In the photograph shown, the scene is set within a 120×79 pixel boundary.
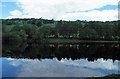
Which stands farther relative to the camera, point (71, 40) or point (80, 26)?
point (80, 26)

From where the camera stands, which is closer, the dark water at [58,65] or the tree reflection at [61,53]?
the dark water at [58,65]

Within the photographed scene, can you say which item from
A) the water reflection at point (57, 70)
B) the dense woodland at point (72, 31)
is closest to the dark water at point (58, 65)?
the water reflection at point (57, 70)

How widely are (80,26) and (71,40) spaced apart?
9.47 meters

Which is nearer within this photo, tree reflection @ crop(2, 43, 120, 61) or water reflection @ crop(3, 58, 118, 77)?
water reflection @ crop(3, 58, 118, 77)

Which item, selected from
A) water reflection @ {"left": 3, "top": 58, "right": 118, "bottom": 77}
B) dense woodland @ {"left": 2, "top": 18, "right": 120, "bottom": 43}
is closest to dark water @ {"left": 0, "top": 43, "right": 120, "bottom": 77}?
water reflection @ {"left": 3, "top": 58, "right": 118, "bottom": 77}

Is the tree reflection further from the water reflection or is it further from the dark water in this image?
the water reflection

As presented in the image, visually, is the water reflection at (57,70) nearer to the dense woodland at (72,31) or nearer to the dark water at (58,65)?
the dark water at (58,65)

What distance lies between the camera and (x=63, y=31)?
89375 millimetres

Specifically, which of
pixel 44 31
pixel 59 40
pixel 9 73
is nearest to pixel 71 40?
pixel 59 40

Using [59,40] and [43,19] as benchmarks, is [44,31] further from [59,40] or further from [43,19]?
[43,19]

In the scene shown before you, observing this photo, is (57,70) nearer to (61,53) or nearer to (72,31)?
(61,53)

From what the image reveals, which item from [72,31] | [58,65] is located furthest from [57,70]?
[72,31]

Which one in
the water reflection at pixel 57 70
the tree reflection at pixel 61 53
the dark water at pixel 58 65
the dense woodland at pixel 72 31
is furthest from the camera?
the dense woodland at pixel 72 31

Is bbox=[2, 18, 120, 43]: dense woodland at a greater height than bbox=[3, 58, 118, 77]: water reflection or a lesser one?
greater
